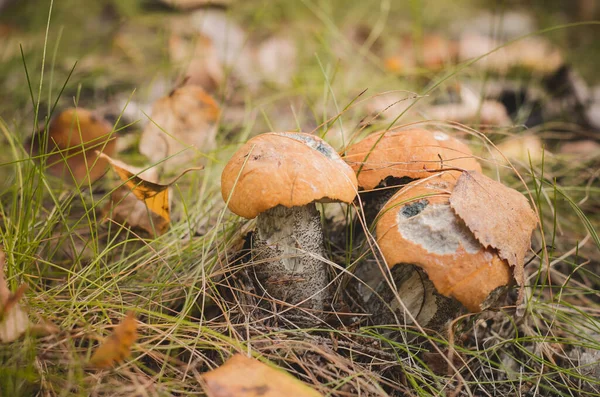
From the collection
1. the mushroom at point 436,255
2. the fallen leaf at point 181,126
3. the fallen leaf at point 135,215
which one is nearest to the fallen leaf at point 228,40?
the fallen leaf at point 181,126

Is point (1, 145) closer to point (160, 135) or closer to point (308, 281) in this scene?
point (160, 135)

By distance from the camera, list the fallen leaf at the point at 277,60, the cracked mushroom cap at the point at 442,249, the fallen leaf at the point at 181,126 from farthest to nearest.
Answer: the fallen leaf at the point at 277,60 < the fallen leaf at the point at 181,126 < the cracked mushroom cap at the point at 442,249

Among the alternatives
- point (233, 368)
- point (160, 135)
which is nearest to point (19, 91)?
point (160, 135)

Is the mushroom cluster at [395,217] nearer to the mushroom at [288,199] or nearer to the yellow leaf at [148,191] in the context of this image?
the mushroom at [288,199]

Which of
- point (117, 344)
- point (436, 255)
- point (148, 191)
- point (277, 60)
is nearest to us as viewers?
point (117, 344)

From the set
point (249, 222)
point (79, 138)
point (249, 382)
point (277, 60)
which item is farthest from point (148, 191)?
point (277, 60)

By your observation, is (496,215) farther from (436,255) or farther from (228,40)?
(228,40)
